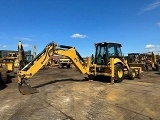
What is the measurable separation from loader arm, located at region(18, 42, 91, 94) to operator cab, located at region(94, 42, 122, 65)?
901 millimetres

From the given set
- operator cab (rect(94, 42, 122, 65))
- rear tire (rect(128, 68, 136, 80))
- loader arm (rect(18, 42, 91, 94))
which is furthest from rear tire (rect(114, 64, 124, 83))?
loader arm (rect(18, 42, 91, 94))

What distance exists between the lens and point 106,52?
1477 centimetres

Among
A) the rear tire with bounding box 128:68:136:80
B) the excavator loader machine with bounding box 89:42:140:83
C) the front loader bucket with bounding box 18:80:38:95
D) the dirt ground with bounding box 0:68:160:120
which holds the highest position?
the excavator loader machine with bounding box 89:42:140:83

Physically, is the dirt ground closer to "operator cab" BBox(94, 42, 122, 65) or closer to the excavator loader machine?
the excavator loader machine

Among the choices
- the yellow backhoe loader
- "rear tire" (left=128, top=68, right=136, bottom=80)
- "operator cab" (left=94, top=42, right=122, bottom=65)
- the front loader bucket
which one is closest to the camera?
the front loader bucket

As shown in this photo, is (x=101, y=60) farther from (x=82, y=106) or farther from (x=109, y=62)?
(x=82, y=106)

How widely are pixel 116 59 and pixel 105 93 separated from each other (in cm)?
480

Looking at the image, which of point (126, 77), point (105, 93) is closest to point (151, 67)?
point (126, 77)

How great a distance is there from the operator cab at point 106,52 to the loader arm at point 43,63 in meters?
0.90

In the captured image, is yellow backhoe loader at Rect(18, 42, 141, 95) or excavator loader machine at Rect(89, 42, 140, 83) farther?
excavator loader machine at Rect(89, 42, 140, 83)

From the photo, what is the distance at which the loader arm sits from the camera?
→ 1054cm

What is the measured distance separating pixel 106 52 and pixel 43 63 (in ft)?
16.3

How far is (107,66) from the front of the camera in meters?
14.2

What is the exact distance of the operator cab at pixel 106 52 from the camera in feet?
48.5
